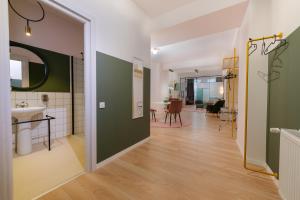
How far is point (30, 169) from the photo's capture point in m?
2.15

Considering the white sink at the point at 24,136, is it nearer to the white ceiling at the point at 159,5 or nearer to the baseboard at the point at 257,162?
the white ceiling at the point at 159,5

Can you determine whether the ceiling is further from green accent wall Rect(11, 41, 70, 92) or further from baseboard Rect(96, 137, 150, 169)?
baseboard Rect(96, 137, 150, 169)

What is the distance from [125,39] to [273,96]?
8.45ft

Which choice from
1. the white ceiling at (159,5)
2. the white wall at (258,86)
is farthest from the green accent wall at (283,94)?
the white ceiling at (159,5)

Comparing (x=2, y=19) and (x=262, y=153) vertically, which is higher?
(x=2, y=19)

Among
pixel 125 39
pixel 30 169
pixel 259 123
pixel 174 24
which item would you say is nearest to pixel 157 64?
pixel 174 24

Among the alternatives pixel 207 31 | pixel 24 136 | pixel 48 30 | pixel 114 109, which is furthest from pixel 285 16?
pixel 24 136

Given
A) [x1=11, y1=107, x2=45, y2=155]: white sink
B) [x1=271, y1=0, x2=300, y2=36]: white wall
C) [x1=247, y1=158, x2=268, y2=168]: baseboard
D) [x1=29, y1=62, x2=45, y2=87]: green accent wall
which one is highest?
[x1=271, y1=0, x2=300, y2=36]: white wall

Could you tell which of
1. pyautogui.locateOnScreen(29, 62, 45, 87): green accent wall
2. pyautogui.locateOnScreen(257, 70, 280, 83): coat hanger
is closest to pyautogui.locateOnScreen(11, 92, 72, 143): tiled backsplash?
pyautogui.locateOnScreen(29, 62, 45, 87): green accent wall

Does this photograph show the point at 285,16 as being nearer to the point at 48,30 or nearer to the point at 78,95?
the point at 48,30

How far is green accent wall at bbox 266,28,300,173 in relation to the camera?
146 centimetres

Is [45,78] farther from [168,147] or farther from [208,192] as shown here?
[208,192]

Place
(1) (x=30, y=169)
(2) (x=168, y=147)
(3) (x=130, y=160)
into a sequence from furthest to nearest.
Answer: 1. (2) (x=168, y=147)
2. (3) (x=130, y=160)
3. (1) (x=30, y=169)

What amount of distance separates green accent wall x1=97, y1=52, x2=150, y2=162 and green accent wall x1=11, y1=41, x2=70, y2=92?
80.1 inches
